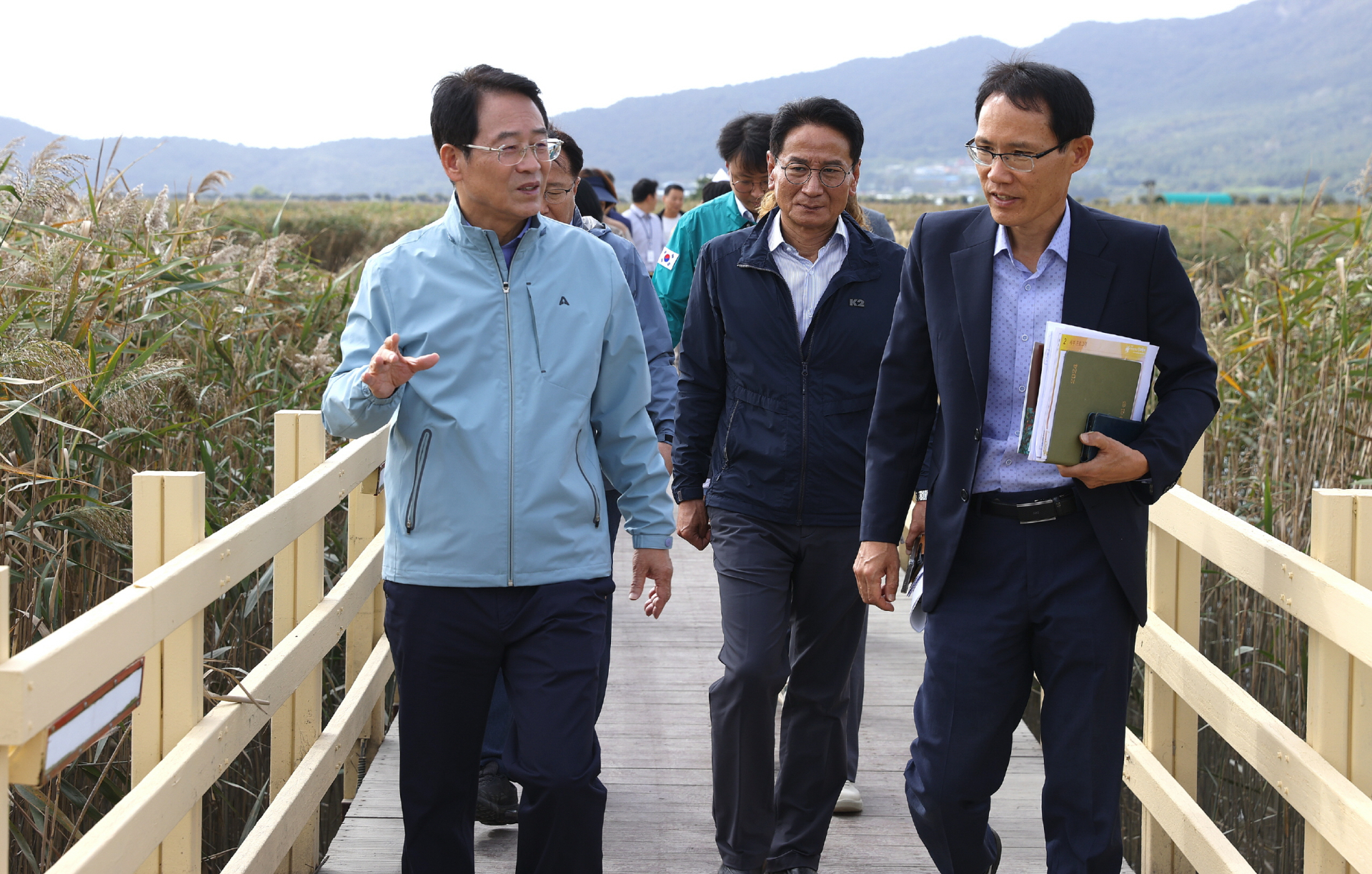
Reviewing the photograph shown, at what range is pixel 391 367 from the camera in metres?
2.33

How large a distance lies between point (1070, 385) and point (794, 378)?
1.00m

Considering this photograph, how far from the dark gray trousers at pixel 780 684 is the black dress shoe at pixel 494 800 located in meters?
0.66

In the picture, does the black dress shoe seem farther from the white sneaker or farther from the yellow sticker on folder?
the yellow sticker on folder

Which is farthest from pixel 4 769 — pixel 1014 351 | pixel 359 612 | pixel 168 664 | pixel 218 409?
pixel 218 409

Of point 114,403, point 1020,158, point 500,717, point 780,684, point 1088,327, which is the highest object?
point 1020,158

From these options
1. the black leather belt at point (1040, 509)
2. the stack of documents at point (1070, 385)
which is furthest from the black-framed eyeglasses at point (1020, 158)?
the black leather belt at point (1040, 509)

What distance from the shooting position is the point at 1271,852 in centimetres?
446

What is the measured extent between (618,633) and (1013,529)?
3.44 meters

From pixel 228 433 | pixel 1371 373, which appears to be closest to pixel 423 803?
pixel 228 433

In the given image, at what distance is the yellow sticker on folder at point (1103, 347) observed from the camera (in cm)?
241

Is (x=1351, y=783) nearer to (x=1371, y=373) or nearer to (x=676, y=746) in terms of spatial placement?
(x=676, y=746)

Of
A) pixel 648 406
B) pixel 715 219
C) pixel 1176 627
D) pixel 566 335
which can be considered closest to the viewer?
pixel 566 335

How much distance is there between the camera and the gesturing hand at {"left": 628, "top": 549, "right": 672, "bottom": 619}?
2.92m

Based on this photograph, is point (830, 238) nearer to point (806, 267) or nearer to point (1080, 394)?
point (806, 267)
